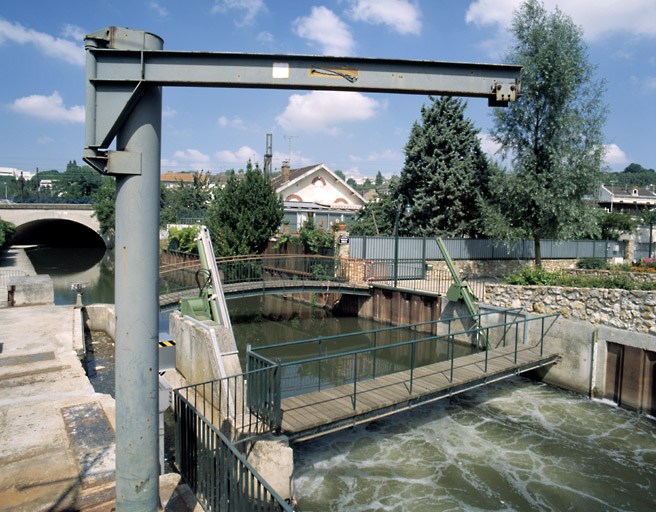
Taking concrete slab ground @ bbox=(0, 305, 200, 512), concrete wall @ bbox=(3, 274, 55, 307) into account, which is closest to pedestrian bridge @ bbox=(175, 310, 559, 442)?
concrete slab ground @ bbox=(0, 305, 200, 512)

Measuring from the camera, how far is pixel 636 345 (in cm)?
1110

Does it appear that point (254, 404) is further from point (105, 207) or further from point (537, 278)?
point (105, 207)

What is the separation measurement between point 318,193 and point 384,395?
34094 millimetres

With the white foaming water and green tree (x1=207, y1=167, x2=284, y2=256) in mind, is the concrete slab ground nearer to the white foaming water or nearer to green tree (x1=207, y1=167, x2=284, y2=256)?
the white foaming water

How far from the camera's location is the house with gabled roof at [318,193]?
A: 119 feet

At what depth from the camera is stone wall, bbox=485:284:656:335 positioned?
37.0ft

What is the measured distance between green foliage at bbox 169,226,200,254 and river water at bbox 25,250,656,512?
24.7 m

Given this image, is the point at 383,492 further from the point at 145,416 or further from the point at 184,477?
the point at 145,416

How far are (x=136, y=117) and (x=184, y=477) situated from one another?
12.9 ft

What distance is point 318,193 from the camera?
42031mm

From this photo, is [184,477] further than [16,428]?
No

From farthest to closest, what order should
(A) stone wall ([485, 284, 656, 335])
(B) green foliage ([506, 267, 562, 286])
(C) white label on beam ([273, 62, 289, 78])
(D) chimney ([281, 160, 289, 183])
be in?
(D) chimney ([281, 160, 289, 183]) → (B) green foliage ([506, 267, 562, 286]) → (A) stone wall ([485, 284, 656, 335]) → (C) white label on beam ([273, 62, 289, 78])

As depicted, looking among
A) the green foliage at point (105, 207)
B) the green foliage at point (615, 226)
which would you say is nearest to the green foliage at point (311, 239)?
the green foliage at point (615, 226)

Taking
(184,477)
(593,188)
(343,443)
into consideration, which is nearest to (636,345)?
(343,443)
